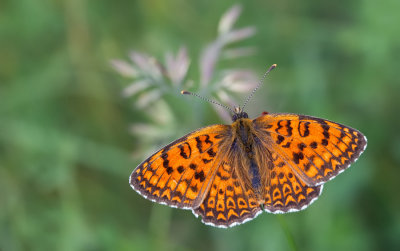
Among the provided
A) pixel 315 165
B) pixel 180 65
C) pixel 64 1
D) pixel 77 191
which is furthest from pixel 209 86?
pixel 64 1

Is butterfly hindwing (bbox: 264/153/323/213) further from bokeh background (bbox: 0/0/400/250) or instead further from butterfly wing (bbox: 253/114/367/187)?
bokeh background (bbox: 0/0/400/250)

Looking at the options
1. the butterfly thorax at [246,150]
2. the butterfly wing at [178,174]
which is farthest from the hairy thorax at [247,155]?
the butterfly wing at [178,174]

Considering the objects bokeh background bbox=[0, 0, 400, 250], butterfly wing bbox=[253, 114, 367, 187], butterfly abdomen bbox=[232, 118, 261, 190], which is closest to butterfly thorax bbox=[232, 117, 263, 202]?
butterfly abdomen bbox=[232, 118, 261, 190]

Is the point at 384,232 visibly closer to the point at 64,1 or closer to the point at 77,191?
the point at 77,191

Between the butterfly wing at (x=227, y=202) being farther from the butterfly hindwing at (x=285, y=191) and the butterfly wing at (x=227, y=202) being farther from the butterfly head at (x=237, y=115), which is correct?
the butterfly head at (x=237, y=115)

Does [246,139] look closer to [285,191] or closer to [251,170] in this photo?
[251,170]

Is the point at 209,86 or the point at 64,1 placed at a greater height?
the point at 64,1

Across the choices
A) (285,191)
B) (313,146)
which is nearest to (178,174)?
(285,191)
